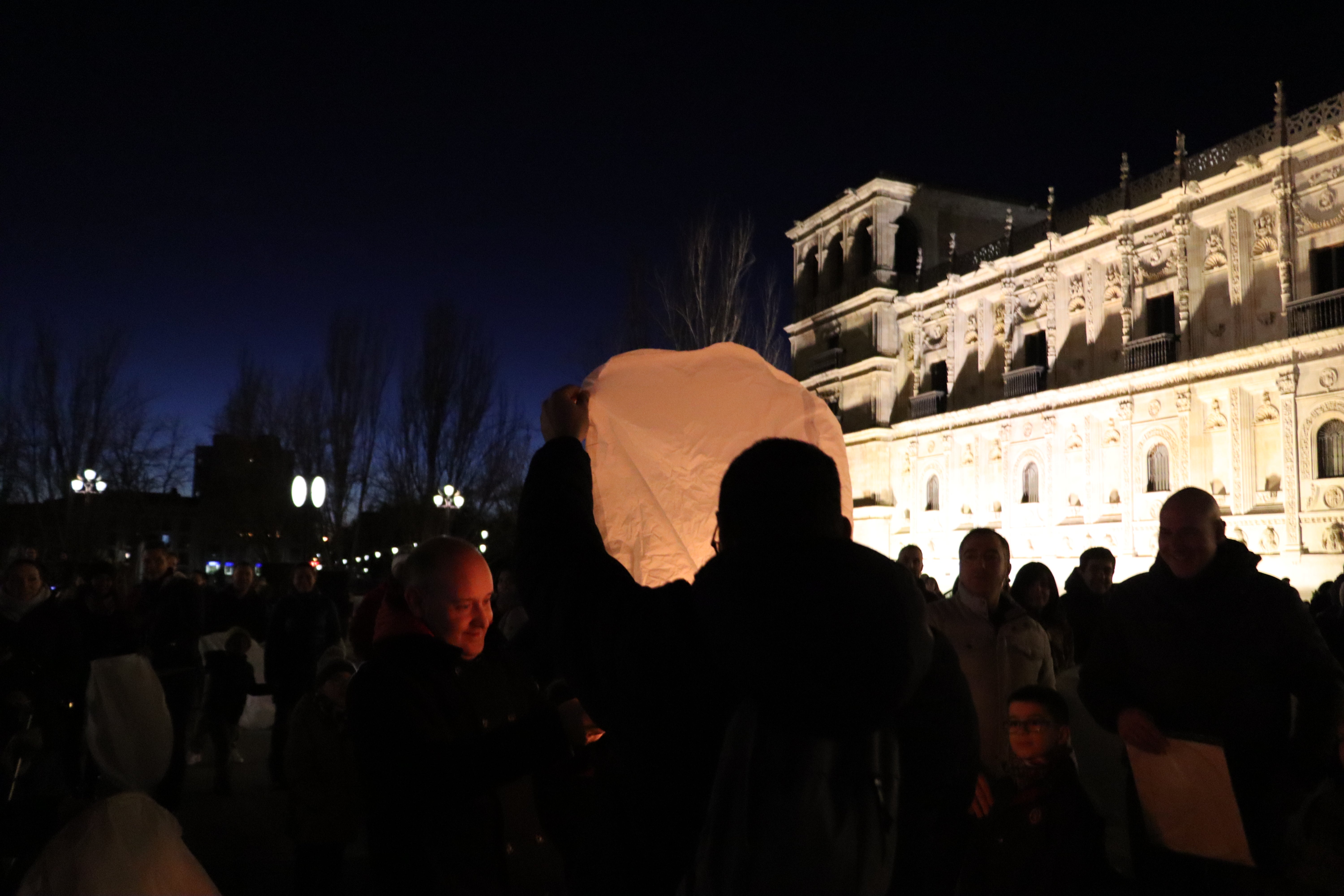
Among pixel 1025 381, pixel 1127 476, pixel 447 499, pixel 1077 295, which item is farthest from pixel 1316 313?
pixel 447 499

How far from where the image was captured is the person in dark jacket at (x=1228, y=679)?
3.30 meters

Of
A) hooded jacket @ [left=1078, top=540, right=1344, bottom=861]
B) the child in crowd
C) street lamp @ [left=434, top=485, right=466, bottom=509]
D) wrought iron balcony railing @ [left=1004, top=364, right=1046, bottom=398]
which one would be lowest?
the child in crowd

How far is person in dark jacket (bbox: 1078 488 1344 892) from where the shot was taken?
3.30 metres

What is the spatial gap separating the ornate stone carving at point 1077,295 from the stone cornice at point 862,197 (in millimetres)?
7181

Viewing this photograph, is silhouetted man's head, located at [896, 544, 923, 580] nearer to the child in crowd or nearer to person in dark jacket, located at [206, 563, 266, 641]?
the child in crowd

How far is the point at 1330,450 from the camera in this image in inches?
Result: 691

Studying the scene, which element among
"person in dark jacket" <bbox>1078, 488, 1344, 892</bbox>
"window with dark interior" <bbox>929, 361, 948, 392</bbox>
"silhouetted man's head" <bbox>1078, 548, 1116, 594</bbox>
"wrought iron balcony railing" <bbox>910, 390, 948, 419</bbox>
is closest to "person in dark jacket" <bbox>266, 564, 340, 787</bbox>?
"silhouetted man's head" <bbox>1078, 548, 1116, 594</bbox>

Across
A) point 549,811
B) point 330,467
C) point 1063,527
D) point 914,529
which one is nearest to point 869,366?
point 914,529

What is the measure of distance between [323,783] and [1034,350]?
24012mm

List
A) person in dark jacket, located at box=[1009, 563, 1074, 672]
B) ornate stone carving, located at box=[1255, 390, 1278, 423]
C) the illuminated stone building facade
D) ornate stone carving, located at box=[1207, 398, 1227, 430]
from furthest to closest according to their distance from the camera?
1. ornate stone carving, located at box=[1207, 398, 1227, 430]
2. ornate stone carving, located at box=[1255, 390, 1278, 423]
3. the illuminated stone building facade
4. person in dark jacket, located at box=[1009, 563, 1074, 672]

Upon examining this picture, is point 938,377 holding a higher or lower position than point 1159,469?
higher

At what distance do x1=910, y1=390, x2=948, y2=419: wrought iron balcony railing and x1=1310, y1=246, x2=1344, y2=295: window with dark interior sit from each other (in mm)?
10239

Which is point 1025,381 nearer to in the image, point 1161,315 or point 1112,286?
point 1112,286

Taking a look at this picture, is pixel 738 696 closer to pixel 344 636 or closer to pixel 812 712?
pixel 812 712
